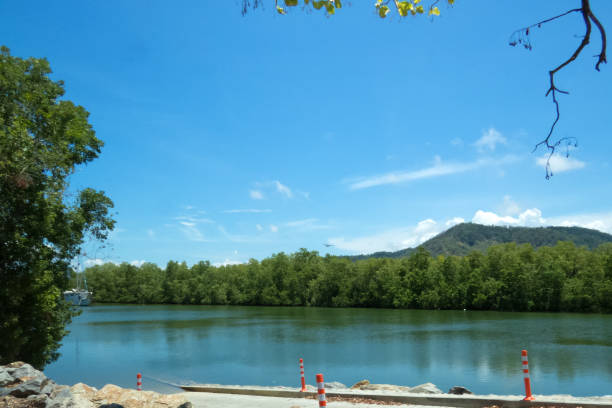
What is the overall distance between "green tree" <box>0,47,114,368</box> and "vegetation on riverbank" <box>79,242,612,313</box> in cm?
6931

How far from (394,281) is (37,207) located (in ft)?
267

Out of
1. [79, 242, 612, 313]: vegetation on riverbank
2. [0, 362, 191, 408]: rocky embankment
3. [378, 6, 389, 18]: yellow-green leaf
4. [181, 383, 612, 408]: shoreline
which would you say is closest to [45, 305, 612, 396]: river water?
[181, 383, 612, 408]: shoreline

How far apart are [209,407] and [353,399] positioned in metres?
3.55

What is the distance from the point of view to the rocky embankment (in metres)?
9.09

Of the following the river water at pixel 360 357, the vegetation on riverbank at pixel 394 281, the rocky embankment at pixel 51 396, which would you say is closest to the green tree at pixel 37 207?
the rocky embankment at pixel 51 396

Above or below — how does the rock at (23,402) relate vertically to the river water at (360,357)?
above

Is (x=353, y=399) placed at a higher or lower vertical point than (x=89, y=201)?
lower

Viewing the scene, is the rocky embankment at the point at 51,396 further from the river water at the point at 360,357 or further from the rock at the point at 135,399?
the river water at the point at 360,357

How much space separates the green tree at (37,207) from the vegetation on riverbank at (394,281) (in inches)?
2729

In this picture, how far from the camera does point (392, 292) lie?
90.4m

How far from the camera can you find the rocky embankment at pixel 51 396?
9094 millimetres

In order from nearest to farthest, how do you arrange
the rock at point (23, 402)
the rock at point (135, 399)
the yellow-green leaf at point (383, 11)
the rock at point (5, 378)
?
the yellow-green leaf at point (383, 11) < the rock at point (23, 402) < the rock at point (5, 378) < the rock at point (135, 399)

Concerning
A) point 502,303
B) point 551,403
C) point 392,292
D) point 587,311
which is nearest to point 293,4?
point 551,403

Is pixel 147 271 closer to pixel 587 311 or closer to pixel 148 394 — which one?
pixel 587 311
